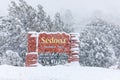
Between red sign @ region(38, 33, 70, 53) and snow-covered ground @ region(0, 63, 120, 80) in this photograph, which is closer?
snow-covered ground @ region(0, 63, 120, 80)

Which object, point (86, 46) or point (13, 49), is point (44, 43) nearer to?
point (13, 49)

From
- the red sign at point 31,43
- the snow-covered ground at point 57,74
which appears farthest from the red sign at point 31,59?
the snow-covered ground at point 57,74

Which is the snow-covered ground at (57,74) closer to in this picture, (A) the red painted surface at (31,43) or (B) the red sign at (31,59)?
(B) the red sign at (31,59)

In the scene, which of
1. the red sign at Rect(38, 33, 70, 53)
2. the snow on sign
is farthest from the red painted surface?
the red sign at Rect(38, 33, 70, 53)

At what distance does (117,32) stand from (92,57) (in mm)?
10637

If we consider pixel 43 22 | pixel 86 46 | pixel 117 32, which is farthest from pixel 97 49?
pixel 117 32

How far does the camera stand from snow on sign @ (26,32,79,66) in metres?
9.45

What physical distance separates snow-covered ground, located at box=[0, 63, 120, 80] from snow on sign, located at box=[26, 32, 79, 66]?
171 centimetres

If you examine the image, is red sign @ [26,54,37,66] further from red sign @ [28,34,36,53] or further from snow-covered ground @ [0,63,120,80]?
snow-covered ground @ [0,63,120,80]

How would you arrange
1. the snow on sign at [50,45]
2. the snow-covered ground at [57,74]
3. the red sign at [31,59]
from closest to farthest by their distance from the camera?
the snow-covered ground at [57,74] → the red sign at [31,59] → the snow on sign at [50,45]

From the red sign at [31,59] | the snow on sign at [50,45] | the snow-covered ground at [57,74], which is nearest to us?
the snow-covered ground at [57,74]

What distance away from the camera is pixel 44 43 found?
957 centimetres

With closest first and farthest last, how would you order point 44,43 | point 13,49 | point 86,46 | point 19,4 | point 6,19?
point 44,43 < point 13,49 < point 86,46 < point 6,19 < point 19,4

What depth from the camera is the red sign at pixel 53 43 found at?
9500mm
